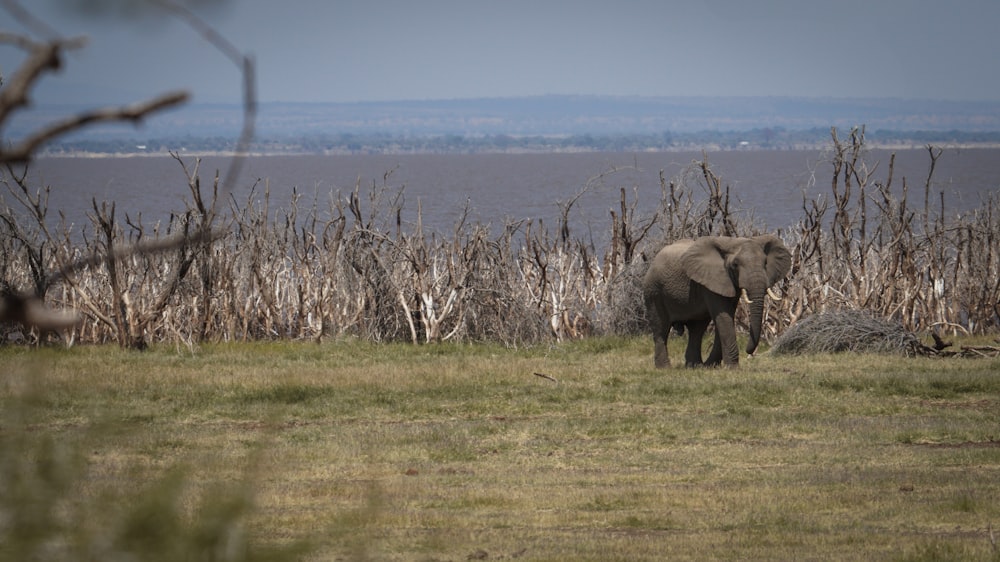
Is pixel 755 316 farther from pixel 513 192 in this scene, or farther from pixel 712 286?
pixel 513 192

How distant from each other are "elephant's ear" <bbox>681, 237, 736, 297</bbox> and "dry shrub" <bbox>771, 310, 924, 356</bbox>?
7.69 feet

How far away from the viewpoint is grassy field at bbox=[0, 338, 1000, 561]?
7590 mm

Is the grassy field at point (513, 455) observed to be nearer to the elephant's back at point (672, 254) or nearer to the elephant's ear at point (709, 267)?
the elephant's ear at point (709, 267)

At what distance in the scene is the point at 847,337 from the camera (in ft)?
62.5

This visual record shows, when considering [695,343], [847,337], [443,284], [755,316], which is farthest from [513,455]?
[443,284]

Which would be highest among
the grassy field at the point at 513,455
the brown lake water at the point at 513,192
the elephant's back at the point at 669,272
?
the elephant's back at the point at 669,272

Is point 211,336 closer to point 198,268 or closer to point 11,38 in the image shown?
point 198,268

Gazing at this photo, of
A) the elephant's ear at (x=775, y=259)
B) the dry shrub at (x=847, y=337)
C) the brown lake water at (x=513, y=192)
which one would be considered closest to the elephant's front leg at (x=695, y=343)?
the elephant's ear at (x=775, y=259)

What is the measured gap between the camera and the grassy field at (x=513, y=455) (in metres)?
7.59

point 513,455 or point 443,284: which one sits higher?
point 513,455

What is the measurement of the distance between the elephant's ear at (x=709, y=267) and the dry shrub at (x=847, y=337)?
7.69 feet

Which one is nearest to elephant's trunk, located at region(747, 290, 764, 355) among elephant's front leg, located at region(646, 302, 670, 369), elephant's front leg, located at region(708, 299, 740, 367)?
elephant's front leg, located at region(708, 299, 740, 367)

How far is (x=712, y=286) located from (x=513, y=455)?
5.78m

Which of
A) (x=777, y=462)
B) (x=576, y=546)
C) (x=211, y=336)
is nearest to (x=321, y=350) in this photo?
(x=211, y=336)
